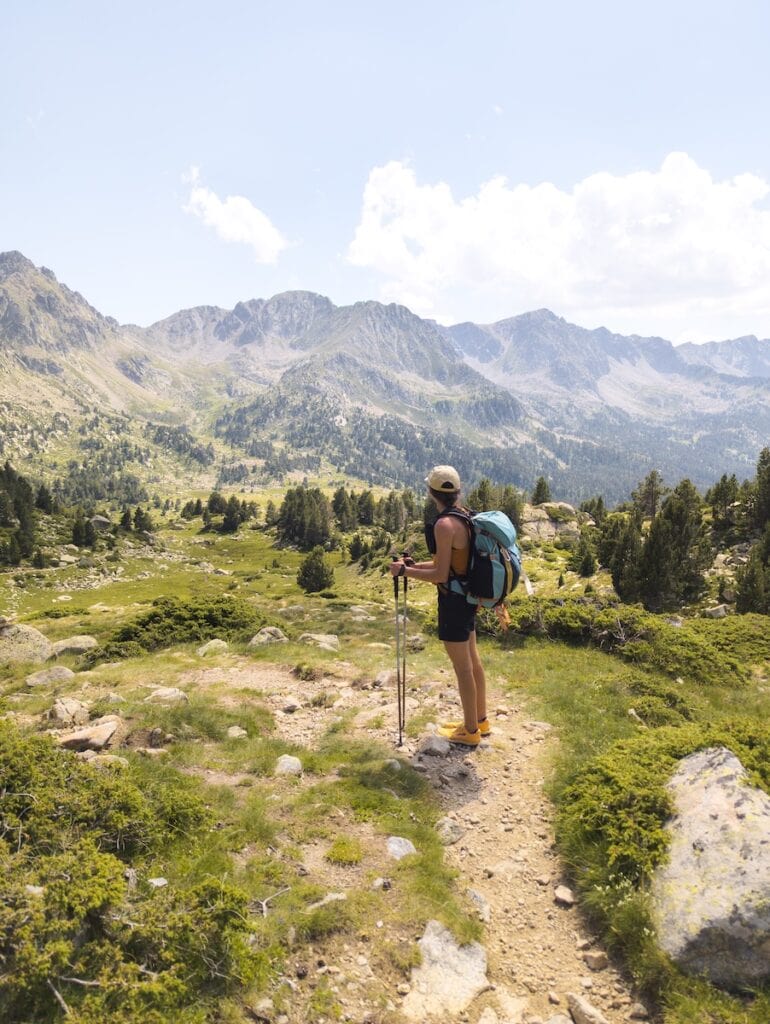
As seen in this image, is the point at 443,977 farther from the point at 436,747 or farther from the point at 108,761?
the point at 108,761

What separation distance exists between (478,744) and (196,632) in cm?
1254

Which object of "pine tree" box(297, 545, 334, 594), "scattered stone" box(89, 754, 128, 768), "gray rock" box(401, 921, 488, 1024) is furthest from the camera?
"pine tree" box(297, 545, 334, 594)

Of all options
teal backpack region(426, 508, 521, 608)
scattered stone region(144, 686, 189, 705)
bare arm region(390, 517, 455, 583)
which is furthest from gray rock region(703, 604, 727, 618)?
scattered stone region(144, 686, 189, 705)

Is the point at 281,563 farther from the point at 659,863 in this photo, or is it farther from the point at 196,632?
the point at 659,863

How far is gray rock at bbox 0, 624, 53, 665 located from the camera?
666 inches

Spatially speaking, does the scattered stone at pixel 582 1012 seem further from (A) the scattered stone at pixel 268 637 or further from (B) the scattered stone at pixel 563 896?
(A) the scattered stone at pixel 268 637

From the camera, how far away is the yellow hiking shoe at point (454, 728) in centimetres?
1003

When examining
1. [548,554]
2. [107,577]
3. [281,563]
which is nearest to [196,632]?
[548,554]

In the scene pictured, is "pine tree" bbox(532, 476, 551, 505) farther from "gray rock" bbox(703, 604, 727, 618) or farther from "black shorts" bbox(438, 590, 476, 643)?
"black shorts" bbox(438, 590, 476, 643)

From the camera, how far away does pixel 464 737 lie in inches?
383

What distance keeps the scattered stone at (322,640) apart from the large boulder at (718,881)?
12660 millimetres

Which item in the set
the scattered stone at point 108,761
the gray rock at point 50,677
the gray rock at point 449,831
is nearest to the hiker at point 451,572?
the gray rock at point 449,831

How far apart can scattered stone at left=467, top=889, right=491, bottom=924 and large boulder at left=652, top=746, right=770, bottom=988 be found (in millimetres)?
1834

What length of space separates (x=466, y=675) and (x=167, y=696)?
689 cm
